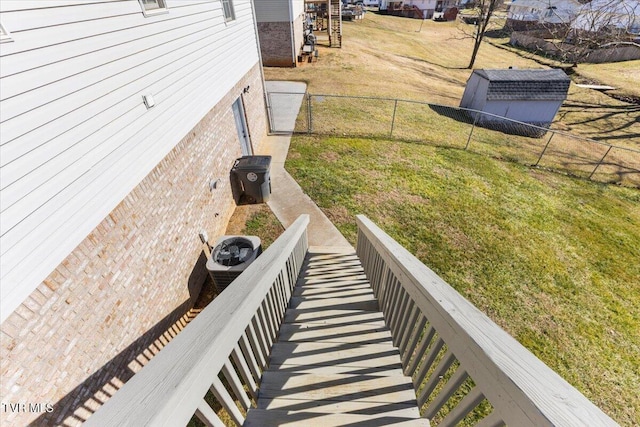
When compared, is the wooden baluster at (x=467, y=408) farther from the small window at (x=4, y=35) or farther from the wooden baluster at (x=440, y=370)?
the small window at (x=4, y=35)

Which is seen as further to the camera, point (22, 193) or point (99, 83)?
point (99, 83)

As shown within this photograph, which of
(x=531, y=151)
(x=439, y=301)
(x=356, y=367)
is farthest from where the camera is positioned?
(x=531, y=151)

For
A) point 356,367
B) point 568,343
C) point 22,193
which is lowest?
point 568,343

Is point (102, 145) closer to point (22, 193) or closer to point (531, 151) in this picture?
point (22, 193)

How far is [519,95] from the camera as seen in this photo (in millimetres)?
15414

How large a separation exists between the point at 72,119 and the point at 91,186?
2.15ft

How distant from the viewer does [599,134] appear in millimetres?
17203

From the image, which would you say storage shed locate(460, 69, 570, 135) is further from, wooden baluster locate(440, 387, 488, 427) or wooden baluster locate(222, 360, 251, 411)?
wooden baluster locate(222, 360, 251, 411)

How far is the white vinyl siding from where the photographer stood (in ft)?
6.90

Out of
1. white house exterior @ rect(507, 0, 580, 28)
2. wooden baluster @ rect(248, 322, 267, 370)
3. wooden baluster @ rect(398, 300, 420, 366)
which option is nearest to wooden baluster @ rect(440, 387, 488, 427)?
wooden baluster @ rect(398, 300, 420, 366)

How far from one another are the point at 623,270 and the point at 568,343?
355 centimetres

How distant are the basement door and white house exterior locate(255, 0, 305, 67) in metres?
12.6

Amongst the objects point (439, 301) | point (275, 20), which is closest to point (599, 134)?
point (275, 20)

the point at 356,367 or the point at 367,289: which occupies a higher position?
the point at 356,367
